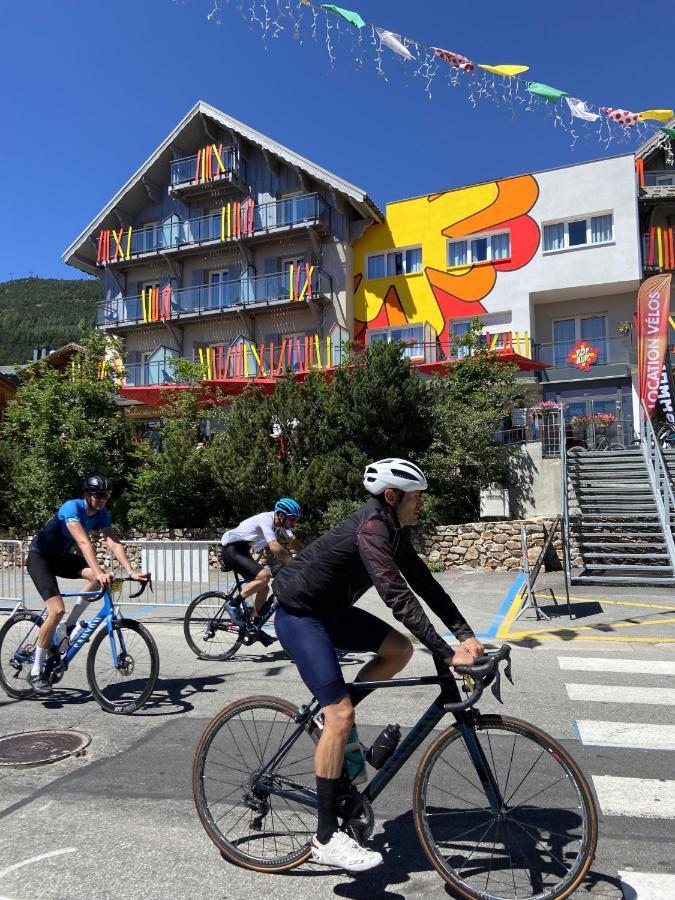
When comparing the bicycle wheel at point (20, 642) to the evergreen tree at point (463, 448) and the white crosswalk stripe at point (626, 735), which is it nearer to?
Result: the white crosswalk stripe at point (626, 735)

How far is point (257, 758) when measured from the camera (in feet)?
11.5

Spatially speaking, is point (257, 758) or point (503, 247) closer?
point (257, 758)

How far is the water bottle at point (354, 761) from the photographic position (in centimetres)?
315

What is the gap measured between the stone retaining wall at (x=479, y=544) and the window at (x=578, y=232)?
547 inches

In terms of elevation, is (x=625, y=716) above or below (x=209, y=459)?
below

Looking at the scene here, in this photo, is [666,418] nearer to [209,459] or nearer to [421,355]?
[421,355]

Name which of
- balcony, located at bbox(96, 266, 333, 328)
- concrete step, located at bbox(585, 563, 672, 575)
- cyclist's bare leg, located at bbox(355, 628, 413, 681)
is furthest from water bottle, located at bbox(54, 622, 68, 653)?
balcony, located at bbox(96, 266, 333, 328)

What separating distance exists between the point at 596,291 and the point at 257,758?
84.6 feet

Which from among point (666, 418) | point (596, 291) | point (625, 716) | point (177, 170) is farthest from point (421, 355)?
point (625, 716)

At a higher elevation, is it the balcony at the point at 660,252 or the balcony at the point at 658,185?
the balcony at the point at 658,185

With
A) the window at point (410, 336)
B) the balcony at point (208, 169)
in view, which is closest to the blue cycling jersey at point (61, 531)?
the window at point (410, 336)

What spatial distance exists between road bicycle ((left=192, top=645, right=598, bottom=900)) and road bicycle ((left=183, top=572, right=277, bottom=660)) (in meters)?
4.13

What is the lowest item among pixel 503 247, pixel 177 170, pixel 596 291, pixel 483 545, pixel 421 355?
pixel 483 545

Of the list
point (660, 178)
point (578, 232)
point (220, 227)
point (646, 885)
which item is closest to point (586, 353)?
point (578, 232)
